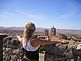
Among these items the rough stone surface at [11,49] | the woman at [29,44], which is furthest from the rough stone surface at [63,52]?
the rough stone surface at [11,49]

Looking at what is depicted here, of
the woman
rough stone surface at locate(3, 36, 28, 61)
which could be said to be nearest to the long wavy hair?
the woman

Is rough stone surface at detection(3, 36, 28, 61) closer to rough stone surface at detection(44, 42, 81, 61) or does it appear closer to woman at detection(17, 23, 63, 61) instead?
rough stone surface at detection(44, 42, 81, 61)

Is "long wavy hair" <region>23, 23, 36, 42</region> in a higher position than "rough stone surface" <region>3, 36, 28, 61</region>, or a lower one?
higher

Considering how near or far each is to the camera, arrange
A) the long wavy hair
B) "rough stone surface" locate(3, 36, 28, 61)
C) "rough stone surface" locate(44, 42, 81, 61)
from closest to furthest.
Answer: the long wavy hair, "rough stone surface" locate(44, 42, 81, 61), "rough stone surface" locate(3, 36, 28, 61)

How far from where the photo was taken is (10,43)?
13.0 feet

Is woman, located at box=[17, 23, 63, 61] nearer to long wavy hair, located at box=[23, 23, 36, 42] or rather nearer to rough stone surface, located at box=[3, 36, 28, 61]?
long wavy hair, located at box=[23, 23, 36, 42]

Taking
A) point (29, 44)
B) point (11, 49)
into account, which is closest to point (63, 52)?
point (29, 44)

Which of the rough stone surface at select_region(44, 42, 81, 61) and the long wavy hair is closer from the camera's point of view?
the long wavy hair

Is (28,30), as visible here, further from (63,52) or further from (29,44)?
(63,52)

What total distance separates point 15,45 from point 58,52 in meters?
0.95

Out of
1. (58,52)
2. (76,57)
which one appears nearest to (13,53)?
(58,52)

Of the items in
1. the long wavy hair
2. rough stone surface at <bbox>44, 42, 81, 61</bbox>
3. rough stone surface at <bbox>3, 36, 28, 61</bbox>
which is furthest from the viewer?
rough stone surface at <bbox>3, 36, 28, 61</bbox>

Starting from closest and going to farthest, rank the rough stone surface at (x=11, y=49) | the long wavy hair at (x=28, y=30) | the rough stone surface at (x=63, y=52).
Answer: the long wavy hair at (x=28, y=30) < the rough stone surface at (x=63, y=52) < the rough stone surface at (x=11, y=49)

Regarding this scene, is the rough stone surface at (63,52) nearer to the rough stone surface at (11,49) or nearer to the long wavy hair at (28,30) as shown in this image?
the long wavy hair at (28,30)
